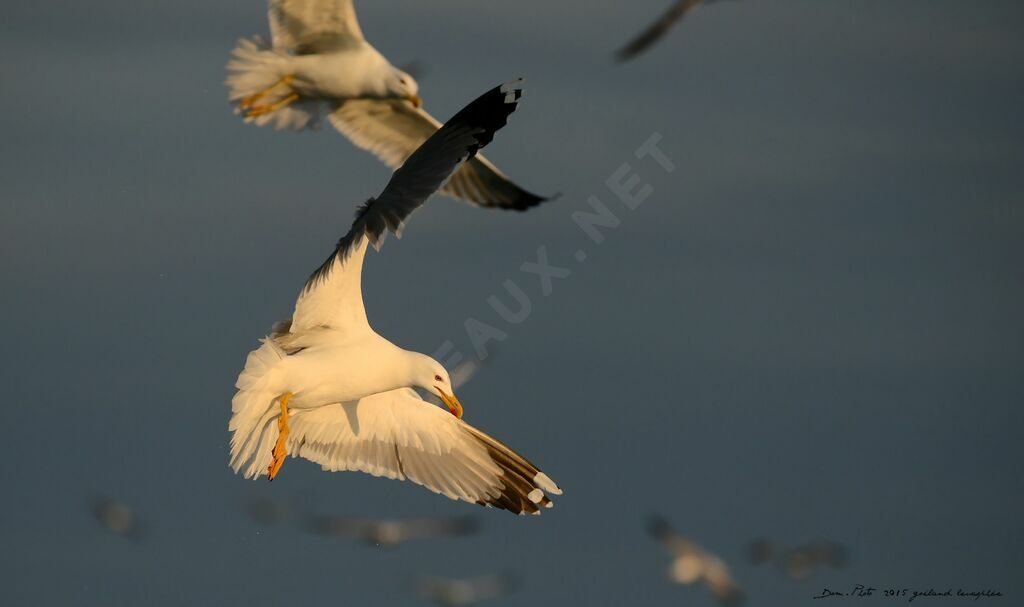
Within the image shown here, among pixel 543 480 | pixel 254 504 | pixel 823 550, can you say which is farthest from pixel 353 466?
pixel 823 550

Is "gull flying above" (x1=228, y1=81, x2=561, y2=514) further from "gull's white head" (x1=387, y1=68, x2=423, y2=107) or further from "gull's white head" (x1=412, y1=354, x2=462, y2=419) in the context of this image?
"gull's white head" (x1=387, y1=68, x2=423, y2=107)

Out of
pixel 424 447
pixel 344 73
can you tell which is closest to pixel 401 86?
pixel 344 73

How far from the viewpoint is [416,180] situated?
417 inches

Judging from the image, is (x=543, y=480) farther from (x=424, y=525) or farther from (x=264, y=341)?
(x=424, y=525)

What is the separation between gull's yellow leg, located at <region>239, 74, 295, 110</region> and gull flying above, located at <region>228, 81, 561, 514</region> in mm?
3280

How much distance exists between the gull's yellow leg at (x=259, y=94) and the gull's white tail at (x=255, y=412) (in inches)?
149

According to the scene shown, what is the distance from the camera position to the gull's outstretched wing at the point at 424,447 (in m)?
12.1

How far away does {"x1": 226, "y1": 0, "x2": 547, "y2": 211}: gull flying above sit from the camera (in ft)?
Answer: 47.1

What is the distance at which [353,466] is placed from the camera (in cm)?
1218

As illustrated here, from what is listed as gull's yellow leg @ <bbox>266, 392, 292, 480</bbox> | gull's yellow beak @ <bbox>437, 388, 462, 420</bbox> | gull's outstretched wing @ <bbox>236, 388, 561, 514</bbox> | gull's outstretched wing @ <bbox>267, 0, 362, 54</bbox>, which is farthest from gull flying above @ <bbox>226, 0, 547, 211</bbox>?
→ gull's yellow leg @ <bbox>266, 392, 292, 480</bbox>

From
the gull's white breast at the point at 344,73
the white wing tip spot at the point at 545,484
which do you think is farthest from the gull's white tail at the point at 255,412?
the gull's white breast at the point at 344,73

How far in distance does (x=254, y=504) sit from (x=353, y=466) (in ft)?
6.70

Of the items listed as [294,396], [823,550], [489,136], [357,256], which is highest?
[823,550]

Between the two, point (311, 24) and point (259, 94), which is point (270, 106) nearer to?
point (259, 94)
